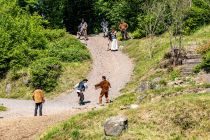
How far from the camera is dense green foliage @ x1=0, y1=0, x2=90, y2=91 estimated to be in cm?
3519

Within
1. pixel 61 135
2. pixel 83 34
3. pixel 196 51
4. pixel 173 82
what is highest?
pixel 83 34

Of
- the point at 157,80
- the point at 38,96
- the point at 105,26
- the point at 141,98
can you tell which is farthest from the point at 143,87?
the point at 105,26

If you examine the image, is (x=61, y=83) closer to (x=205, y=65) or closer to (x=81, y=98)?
(x=81, y=98)

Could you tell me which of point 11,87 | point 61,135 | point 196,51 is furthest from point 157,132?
point 11,87

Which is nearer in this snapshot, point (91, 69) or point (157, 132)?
point (157, 132)

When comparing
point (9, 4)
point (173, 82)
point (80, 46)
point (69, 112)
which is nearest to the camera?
point (69, 112)

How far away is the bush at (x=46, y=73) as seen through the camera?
3456cm

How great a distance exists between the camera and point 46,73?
35.2m

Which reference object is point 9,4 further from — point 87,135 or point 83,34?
point 87,135

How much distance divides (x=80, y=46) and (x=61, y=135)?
21694 mm

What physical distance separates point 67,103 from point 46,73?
4.53m

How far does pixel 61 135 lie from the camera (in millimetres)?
20547

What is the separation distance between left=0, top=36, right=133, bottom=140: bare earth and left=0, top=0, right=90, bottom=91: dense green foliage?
1.88 meters

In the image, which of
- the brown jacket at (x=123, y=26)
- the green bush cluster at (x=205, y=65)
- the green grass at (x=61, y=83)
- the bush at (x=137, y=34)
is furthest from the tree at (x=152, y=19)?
the green bush cluster at (x=205, y=65)
